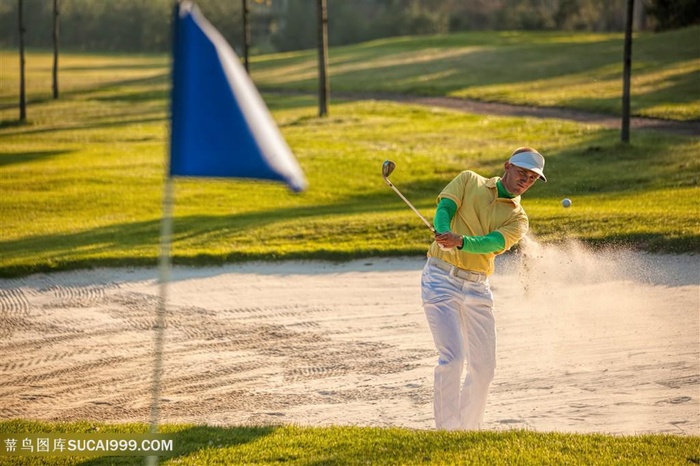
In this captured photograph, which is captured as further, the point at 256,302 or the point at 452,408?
the point at 256,302

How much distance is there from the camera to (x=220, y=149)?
6.36m

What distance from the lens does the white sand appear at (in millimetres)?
10094

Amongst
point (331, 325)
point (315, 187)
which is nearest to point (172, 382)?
point (331, 325)

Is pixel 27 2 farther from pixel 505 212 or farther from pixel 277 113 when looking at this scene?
pixel 505 212

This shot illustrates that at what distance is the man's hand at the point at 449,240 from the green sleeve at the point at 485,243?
59mm

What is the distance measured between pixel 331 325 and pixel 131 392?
3.26 metres

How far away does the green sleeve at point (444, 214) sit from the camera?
8.21m

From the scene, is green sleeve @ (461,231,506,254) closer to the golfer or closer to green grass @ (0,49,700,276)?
the golfer

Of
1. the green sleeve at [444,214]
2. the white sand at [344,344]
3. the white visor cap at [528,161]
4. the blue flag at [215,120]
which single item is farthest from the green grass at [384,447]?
the blue flag at [215,120]

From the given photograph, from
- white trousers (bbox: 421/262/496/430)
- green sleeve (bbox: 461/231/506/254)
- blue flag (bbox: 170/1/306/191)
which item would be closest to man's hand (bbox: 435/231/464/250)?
green sleeve (bbox: 461/231/506/254)

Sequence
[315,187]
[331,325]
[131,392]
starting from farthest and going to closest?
1. [315,187]
2. [331,325]
3. [131,392]

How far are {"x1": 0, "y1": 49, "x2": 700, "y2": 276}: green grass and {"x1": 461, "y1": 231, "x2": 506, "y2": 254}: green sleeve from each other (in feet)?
27.7

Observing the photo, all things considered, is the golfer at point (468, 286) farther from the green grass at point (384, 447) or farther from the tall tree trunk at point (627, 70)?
the tall tree trunk at point (627, 70)

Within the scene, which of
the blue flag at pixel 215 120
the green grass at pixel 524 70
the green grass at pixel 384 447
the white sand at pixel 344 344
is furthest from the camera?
the green grass at pixel 524 70
